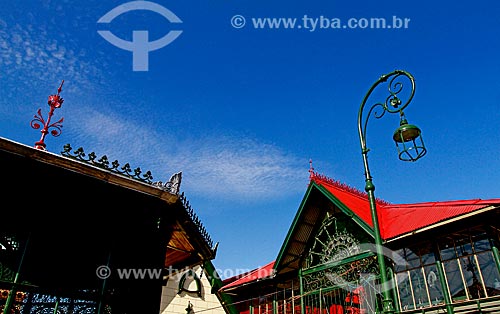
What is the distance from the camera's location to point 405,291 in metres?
12.3

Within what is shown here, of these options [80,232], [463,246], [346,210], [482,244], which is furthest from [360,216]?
[80,232]

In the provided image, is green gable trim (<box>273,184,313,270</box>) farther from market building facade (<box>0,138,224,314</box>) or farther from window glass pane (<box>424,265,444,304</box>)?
market building facade (<box>0,138,224,314</box>)

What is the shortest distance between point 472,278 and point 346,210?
449 centimetres

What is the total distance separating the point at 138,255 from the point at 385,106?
602cm

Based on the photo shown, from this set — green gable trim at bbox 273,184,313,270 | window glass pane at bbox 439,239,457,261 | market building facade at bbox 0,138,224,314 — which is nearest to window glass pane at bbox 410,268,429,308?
window glass pane at bbox 439,239,457,261

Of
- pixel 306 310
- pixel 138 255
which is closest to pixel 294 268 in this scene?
pixel 306 310

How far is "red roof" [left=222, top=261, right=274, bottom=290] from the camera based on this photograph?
1733 cm

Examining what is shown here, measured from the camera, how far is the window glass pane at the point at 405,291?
1212cm

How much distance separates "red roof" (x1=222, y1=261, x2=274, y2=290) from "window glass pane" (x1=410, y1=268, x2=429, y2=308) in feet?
20.7

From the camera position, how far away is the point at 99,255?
7523 mm

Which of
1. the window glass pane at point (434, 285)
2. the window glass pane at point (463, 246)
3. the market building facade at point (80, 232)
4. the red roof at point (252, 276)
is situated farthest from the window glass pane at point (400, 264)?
the market building facade at point (80, 232)

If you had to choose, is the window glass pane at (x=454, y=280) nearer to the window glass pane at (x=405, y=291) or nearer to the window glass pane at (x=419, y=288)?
the window glass pane at (x=419, y=288)

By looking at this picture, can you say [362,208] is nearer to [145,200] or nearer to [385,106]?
[385,106]

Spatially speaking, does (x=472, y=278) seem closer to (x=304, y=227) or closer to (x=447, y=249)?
(x=447, y=249)
